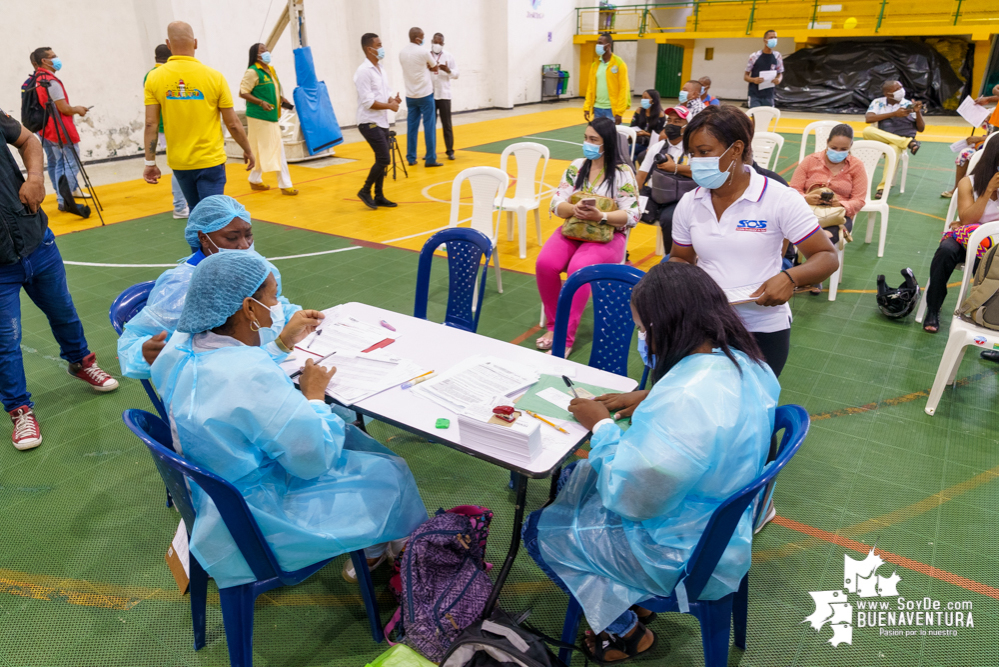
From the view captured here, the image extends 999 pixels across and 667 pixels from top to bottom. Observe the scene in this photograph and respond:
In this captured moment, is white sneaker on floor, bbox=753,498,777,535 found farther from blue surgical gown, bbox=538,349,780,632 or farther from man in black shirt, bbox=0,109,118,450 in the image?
man in black shirt, bbox=0,109,118,450

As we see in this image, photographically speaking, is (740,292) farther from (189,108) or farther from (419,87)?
(419,87)

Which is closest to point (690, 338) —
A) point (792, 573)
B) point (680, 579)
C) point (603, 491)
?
point (603, 491)

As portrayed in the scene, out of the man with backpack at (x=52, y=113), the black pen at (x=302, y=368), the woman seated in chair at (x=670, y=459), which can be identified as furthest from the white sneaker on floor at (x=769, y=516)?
the man with backpack at (x=52, y=113)

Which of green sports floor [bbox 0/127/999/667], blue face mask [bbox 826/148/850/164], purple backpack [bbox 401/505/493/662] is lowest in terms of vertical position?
green sports floor [bbox 0/127/999/667]

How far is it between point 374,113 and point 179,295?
18.9ft

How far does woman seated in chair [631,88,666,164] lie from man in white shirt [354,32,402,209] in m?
3.40

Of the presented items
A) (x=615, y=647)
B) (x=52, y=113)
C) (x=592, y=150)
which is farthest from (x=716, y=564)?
(x=52, y=113)

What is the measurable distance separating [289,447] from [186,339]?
534mm

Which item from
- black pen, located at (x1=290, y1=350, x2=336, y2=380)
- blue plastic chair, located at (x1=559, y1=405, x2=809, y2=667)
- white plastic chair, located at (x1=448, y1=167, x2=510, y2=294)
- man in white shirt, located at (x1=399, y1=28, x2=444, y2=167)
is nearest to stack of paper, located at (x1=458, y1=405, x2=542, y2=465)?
blue plastic chair, located at (x1=559, y1=405, x2=809, y2=667)

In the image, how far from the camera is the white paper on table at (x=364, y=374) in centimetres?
238

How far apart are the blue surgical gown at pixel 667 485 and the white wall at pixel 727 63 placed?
68.6 ft

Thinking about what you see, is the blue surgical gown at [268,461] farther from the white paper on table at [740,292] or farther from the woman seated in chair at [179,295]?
the white paper on table at [740,292]

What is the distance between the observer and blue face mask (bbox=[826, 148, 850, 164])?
5301 millimetres

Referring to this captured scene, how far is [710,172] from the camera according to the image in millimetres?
2645
